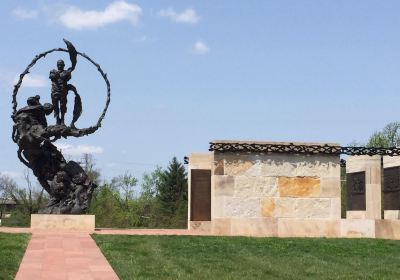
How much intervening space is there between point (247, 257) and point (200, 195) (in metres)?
7.21

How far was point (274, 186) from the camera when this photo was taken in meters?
15.7

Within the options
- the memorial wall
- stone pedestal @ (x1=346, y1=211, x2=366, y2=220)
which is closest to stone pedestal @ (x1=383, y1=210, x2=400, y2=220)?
stone pedestal @ (x1=346, y1=211, x2=366, y2=220)

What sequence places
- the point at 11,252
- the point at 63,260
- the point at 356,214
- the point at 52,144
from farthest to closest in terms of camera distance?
the point at 356,214 < the point at 52,144 < the point at 11,252 < the point at 63,260

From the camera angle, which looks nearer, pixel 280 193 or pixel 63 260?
pixel 63 260

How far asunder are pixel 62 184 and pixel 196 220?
4018 mm

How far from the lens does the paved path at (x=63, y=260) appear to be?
857cm

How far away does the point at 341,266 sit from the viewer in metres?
10.1

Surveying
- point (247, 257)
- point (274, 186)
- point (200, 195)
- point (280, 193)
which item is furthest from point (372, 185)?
Answer: point (247, 257)

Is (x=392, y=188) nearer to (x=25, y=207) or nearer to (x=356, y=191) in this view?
(x=356, y=191)

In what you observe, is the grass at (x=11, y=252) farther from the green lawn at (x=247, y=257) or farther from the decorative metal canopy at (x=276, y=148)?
the decorative metal canopy at (x=276, y=148)

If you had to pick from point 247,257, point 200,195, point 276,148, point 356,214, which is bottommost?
point 247,257

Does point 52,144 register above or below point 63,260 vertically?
above

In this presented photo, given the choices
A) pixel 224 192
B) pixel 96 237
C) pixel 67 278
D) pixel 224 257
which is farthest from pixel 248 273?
pixel 224 192

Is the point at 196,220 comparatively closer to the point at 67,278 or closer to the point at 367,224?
the point at 367,224
